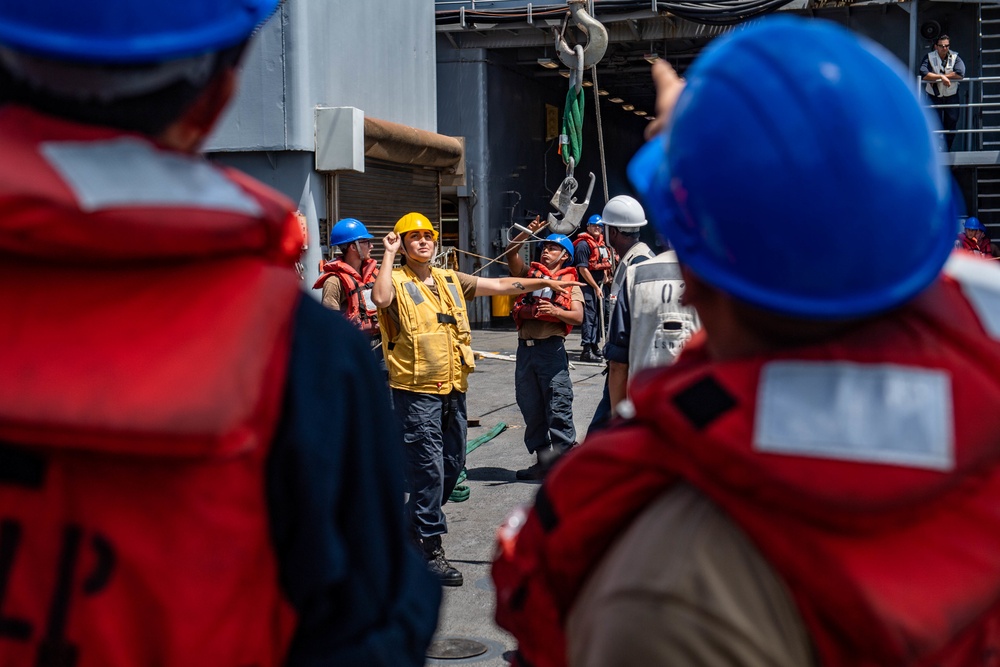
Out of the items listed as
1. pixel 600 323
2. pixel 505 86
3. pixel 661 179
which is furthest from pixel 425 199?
pixel 661 179

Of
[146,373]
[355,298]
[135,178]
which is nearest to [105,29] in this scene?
[135,178]

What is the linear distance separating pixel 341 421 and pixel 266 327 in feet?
0.56

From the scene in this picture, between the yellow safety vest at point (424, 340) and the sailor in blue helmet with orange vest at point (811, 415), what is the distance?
5112 millimetres

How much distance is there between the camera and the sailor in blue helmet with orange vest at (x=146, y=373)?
1.18 m

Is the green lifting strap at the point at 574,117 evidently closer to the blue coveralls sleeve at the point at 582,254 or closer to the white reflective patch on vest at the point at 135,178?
the blue coveralls sleeve at the point at 582,254

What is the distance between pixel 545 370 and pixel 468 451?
1398mm

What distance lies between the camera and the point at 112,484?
4.06 ft

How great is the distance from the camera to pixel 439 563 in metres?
6.05

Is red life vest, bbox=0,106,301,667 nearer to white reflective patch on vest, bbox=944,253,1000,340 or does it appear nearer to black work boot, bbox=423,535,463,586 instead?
white reflective patch on vest, bbox=944,253,1000,340

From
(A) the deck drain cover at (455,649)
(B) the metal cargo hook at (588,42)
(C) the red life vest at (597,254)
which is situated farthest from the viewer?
(C) the red life vest at (597,254)

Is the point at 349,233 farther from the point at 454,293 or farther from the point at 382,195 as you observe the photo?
the point at 382,195

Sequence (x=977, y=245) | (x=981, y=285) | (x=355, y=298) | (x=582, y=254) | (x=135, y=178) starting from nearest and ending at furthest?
(x=135, y=178)
(x=981, y=285)
(x=355, y=298)
(x=977, y=245)
(x=582, y=254)

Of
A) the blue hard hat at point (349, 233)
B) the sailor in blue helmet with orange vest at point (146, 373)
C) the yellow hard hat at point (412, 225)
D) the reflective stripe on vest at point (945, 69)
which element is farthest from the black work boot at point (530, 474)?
the reflective stripe on vest at point (945, 69)

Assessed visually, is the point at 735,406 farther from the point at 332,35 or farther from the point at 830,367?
the point at 332,35
